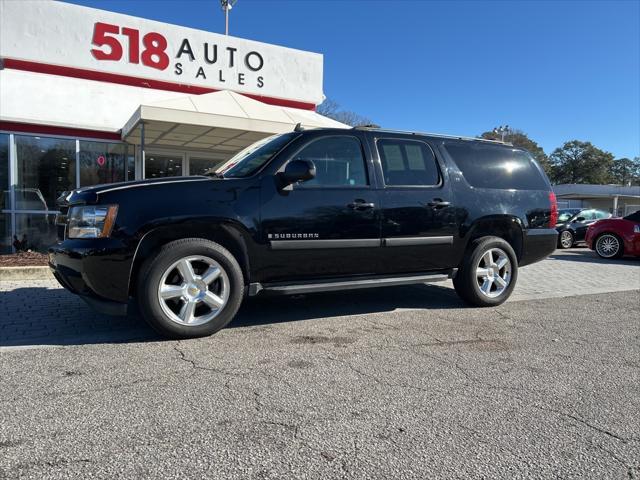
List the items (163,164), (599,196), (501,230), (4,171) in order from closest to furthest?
(501,230) → (4,171) → (163,164) → (599,196)

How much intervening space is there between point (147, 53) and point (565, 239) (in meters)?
14.3

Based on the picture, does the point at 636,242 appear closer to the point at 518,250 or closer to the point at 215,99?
the point at 518,250

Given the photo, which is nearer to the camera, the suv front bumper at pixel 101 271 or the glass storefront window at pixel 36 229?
the suv front bumper at pixel 101 271

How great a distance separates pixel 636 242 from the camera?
480 inches

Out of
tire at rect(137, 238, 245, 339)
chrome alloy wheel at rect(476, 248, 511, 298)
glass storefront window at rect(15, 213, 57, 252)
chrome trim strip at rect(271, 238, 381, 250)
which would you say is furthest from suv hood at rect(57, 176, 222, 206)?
glass storefront window at rect(15, 213, 57, 252)

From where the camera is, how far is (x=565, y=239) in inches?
654

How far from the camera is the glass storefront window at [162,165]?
42.7 feet

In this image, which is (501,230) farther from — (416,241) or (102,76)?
(102,76)

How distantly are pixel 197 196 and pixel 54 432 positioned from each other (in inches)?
85.3

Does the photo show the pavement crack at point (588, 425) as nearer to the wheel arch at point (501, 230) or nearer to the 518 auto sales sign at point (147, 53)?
the wheel arch at point (501, 230)

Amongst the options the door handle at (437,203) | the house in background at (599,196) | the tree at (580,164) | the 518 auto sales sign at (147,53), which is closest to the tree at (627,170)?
the tree at (580,164)

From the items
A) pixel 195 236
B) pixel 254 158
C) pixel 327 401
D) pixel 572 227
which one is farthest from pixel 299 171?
pixel 572 227

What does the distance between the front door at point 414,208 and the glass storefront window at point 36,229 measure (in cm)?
872

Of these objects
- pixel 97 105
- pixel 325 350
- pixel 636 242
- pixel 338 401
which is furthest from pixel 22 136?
pixel 636 242
